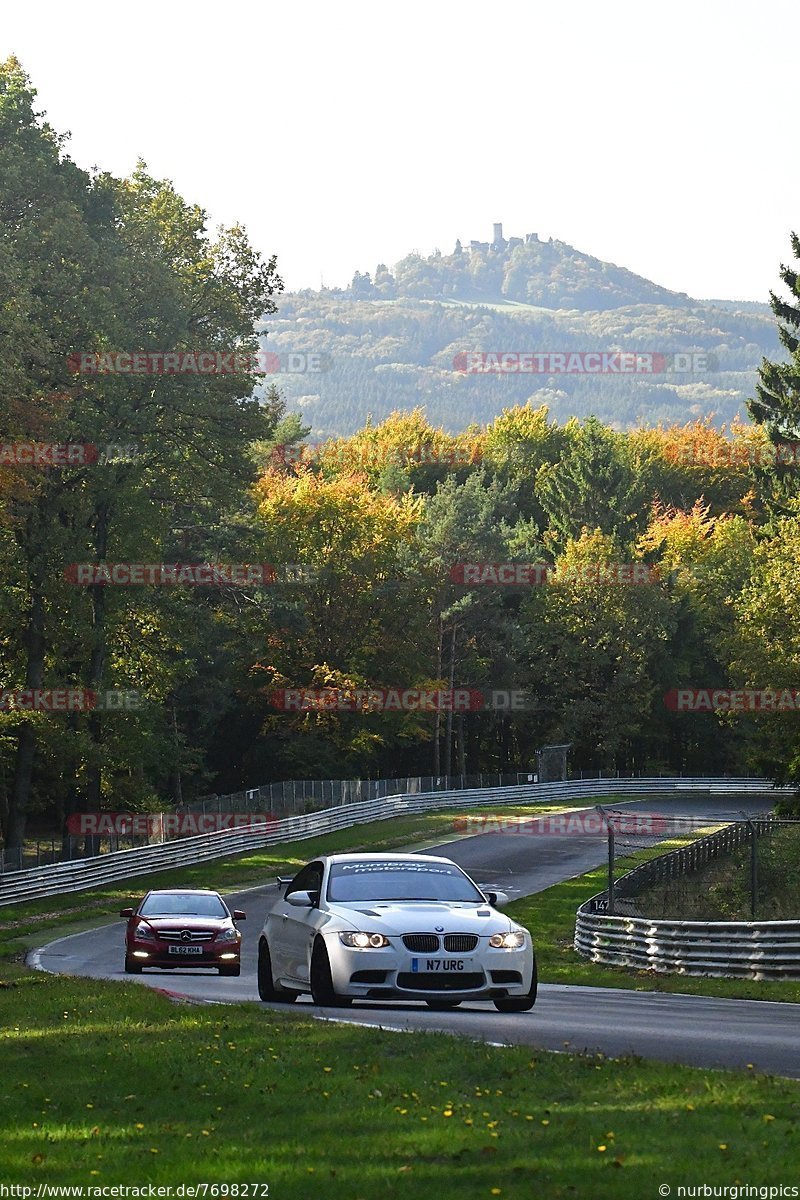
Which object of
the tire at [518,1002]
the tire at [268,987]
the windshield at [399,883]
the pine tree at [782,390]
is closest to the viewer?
the tire at [518,1002]

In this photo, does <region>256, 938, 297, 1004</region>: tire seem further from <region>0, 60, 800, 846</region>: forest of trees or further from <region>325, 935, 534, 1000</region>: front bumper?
<region>0, 60, 800, 846</region>: forest of trees

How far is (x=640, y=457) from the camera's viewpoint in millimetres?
115062

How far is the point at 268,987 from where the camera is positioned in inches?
687

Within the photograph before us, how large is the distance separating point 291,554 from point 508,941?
68660mm

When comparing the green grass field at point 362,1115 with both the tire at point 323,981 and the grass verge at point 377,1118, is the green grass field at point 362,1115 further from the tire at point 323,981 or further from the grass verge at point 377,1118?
the tire at point 323,981

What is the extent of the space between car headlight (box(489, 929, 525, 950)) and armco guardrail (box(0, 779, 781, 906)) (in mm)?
30157

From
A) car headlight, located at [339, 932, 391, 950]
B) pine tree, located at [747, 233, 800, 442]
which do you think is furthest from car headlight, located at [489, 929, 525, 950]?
pine tree, located at [747, 233, 800, 442]

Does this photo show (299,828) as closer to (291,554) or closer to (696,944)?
(291,554)

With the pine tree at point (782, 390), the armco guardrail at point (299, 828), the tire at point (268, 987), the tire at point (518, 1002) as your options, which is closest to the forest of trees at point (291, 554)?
the pine tree at point (782, 390)

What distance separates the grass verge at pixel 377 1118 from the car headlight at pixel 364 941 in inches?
78.9

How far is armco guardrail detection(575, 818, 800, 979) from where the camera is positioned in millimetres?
23766

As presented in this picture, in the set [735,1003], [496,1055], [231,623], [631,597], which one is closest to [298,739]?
[231,623]

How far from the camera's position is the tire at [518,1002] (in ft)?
50.8

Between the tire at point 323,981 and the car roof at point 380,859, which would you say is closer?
the tire at point 323,981
